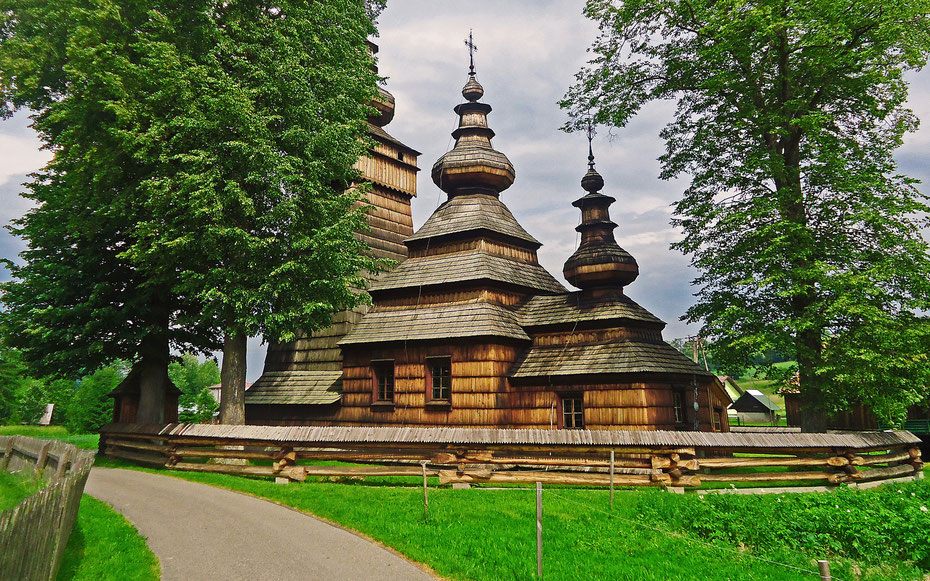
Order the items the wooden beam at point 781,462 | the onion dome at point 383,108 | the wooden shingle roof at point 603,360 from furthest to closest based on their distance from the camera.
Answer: the onion dome at point 383,108 → the wooden shingle roof at point 603,360 → the wooden beam at point 781,462

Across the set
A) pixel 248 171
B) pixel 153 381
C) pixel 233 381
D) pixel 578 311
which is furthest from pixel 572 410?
pixel 153 381

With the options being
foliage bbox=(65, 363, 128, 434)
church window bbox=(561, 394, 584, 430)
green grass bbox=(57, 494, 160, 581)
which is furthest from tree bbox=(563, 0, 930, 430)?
foliage bbox=(65, 363, 128, 434)

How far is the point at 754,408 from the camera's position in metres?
57.2

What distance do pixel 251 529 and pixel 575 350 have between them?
12.8 metres

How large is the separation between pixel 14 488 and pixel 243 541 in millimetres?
9294

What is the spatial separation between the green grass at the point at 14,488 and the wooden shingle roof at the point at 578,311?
50.5 ft

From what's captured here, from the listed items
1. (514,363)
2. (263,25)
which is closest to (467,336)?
(514,363)

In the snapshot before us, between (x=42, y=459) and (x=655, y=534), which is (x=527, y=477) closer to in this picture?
(x=655, y=534)

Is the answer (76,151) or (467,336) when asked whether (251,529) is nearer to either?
(467,336)

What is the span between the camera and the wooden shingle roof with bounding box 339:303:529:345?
1996cm

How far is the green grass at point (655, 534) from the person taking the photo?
724cm

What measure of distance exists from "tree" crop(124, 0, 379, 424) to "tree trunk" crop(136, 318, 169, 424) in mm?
5228

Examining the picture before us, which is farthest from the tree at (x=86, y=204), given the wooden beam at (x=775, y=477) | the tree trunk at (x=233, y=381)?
the wooden beam at (x=775, y=477)

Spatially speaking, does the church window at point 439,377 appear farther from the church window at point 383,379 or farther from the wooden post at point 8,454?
the wooden post at point 8,454
